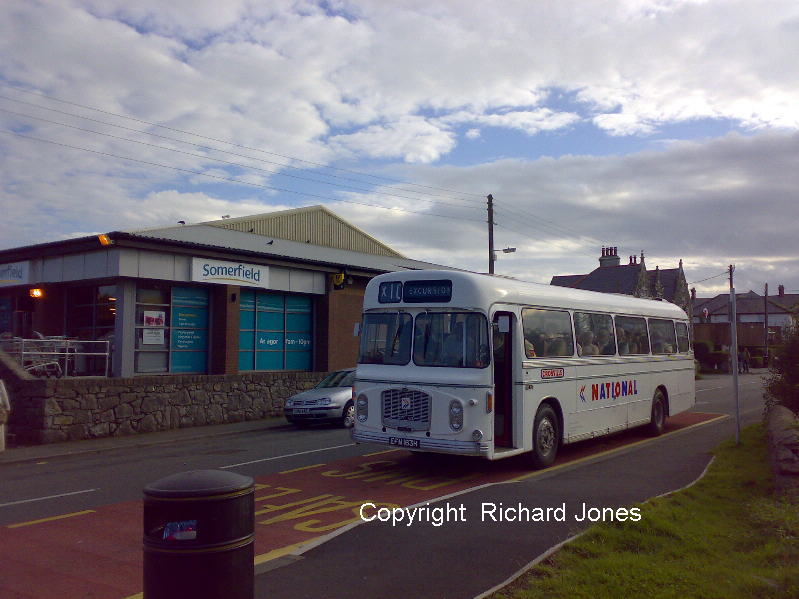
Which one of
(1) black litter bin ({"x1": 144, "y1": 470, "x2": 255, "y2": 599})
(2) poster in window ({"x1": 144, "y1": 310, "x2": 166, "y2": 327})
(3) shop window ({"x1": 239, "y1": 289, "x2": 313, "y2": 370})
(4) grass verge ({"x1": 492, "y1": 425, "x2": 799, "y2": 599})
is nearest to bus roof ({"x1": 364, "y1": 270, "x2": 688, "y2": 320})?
(4) grass verge ({"x1": 492, "y1": 425, "x2": 799, "y2": 599})

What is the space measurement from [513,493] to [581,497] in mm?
797

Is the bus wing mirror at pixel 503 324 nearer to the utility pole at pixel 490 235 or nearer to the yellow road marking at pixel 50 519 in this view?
the yellow road marking at pixel 50 519

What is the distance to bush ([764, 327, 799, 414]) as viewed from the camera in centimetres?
1359

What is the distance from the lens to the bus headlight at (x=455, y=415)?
10250 mm

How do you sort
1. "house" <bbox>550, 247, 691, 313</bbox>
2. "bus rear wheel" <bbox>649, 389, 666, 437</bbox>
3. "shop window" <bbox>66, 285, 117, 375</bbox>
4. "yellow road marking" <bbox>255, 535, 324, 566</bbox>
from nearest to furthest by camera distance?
"yellow road marking" <bbox>255, 535, 324, 566</bbox> < "bus rear wheel" <bbox>649, 389, 666, 437</bbox> < "shop window" <bbox>66, 285, 117, 375</bbox> < "house" <bbox>550, 247, 691, 313</bbox>

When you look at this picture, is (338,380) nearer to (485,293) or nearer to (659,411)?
(659,411)

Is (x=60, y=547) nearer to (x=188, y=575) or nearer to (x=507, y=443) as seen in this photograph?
(x=188, y=575)

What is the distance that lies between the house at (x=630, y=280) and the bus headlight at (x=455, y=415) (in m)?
58.4

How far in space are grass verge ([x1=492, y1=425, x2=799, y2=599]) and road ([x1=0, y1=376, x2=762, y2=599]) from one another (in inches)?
20.5

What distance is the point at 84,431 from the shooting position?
1727cm

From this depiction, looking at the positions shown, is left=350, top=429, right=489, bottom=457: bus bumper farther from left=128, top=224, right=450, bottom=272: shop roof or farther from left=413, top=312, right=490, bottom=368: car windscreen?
left=128, top=224, right=450, bottom=272: shop roof

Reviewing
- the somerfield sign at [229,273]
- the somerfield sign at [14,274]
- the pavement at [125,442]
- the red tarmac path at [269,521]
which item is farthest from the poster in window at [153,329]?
the red tarmac path at [269,521]

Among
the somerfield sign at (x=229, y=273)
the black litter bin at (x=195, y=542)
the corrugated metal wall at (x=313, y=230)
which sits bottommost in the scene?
the black litter bin at (x=195, y=542)

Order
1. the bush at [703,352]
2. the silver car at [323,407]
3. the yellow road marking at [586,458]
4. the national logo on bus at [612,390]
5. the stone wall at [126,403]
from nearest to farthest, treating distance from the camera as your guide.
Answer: the yellow road marking at [586,458], the national logo on bus at [612,390], the stone wall at [126,403], the silver car at [323,407], the bush at [703,352]
